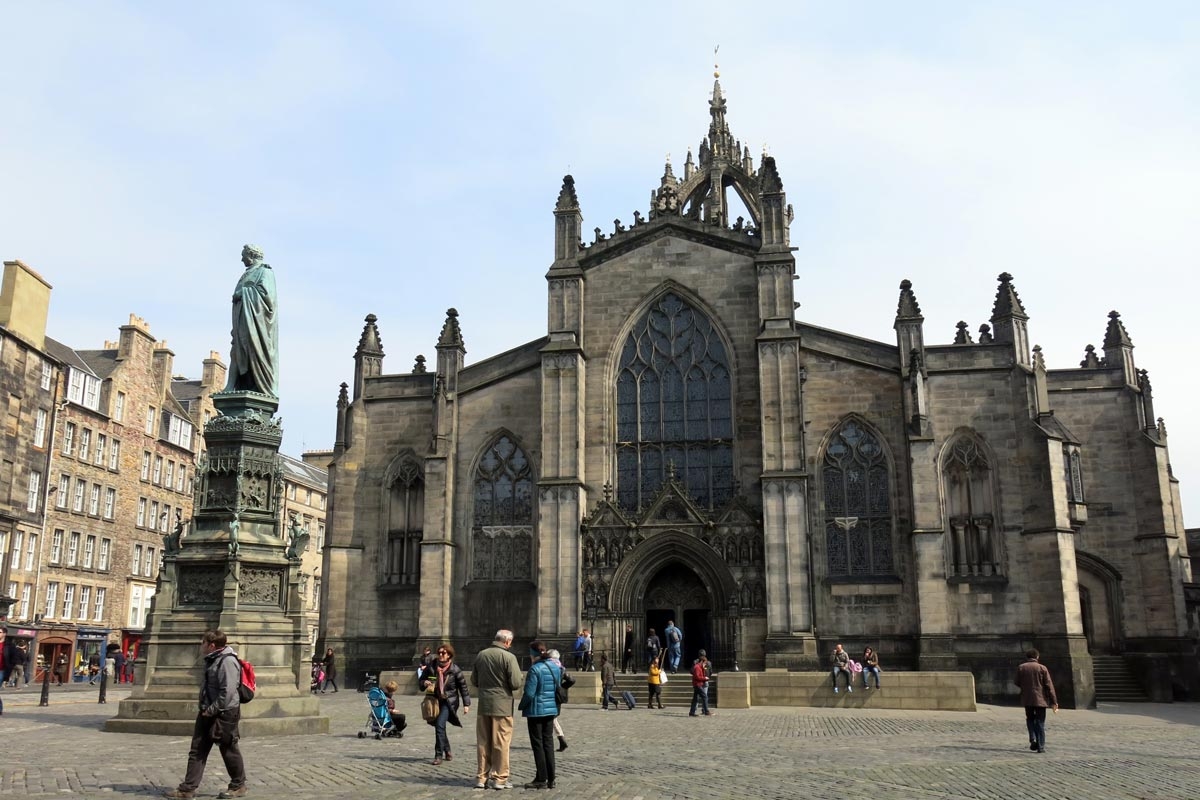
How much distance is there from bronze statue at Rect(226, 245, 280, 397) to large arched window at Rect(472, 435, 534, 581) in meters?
16.4

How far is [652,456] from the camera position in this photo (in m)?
34.0

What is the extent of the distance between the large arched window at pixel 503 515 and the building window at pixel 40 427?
21.5 metres

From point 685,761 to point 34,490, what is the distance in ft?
126

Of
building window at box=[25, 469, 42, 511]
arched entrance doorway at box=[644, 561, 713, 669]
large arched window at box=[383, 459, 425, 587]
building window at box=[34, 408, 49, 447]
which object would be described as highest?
building window at box=[34, 408, 49, 447]

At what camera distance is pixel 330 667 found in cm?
3344

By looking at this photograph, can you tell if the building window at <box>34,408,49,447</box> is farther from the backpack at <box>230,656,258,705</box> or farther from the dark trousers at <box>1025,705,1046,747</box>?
the dark trousers at <box>1025,705,1046,747</box>

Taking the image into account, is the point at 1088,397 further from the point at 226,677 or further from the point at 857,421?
the point at 226,677

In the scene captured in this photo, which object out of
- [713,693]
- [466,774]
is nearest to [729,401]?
[713,693]

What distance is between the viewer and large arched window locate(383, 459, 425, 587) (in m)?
34.8

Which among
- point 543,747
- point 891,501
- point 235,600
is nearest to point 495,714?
point 543,747

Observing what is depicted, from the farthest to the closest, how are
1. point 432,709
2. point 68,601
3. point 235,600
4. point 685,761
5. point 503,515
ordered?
point 68,601
point 503,515
point 235,600
point 685,761
point 432,709

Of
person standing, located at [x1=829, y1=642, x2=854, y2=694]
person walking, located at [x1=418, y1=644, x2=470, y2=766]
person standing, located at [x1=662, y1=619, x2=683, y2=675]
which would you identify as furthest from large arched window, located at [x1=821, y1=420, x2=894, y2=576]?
person walking, located at [x1=418, y1=644, x2=470, y2=766]

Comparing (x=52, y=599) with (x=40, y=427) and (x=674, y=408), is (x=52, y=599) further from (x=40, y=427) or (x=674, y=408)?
(x=674, y=408)

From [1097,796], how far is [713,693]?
59.6ft
